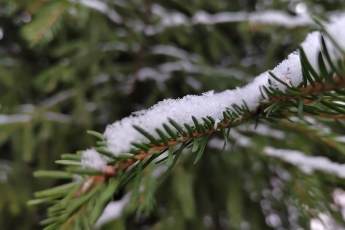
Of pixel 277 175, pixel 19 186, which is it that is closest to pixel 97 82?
pixel 19 186

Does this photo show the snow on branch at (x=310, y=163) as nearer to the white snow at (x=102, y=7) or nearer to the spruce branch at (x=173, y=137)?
the spruce branch at (x=173, y=137)

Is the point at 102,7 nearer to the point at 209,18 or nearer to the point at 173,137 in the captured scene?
the point at 209,18

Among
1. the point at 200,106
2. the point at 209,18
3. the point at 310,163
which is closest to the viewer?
the point at 200,106

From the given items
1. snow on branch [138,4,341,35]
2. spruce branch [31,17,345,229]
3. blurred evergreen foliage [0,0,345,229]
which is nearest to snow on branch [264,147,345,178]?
blurred evergreen foliage [0,0,345,229]

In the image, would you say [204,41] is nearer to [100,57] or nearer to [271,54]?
[271,54]

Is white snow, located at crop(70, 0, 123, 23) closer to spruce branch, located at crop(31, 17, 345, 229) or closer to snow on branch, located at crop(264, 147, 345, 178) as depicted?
snow on branch, located at crop(264, 147, 345, 178)

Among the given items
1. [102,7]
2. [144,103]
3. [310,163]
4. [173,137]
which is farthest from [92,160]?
[144,103]

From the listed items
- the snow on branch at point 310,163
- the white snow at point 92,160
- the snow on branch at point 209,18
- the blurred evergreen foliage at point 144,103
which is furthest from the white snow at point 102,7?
the white snow at point 92,160
